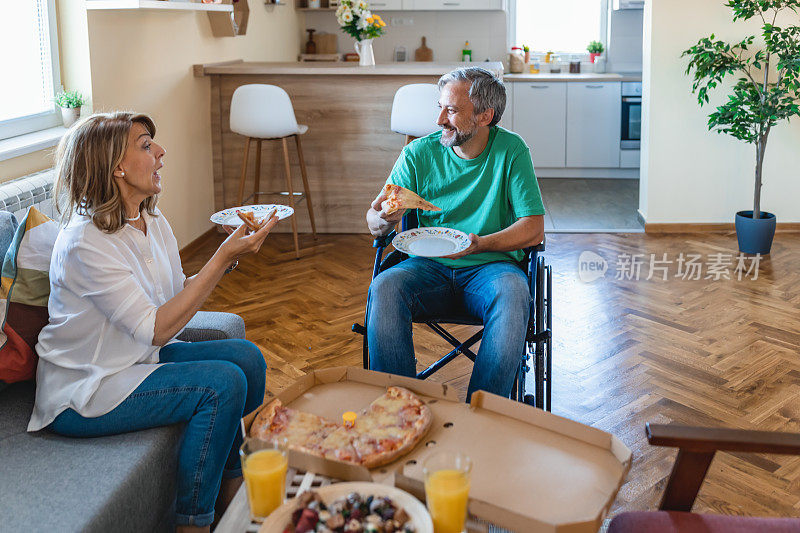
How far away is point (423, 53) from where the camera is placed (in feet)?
26.0

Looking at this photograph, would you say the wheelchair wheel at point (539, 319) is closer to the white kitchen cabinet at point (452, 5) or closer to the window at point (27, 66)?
the window at point (27, 66)

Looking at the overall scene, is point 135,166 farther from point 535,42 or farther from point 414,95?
point 535,42

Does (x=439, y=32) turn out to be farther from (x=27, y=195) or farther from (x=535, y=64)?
(x=27, y=195)

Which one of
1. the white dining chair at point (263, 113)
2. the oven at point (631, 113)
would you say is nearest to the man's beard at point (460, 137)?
the white dining chair at point (263, 113)

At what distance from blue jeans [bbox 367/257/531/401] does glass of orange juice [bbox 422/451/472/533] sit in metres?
0.96

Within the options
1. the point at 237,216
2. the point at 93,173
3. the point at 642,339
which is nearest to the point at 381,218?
the point at 237,216

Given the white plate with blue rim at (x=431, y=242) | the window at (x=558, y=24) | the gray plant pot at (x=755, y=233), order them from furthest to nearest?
the window at (x=558, y=24) → the gray plant pot at (x=755, y=233) → the white plate with blue rim at (x=431, y=242)

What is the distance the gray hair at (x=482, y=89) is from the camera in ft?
8.73

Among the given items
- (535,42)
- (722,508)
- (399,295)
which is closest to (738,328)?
(722,508)

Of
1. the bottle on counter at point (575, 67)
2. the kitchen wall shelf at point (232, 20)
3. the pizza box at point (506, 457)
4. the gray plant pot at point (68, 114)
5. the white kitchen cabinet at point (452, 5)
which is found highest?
the white kitchen cabinet at point (452, 5)

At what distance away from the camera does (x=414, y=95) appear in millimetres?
4820

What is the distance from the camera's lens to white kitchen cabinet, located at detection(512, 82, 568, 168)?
7.32 m

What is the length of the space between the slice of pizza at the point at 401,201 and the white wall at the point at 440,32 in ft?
18.4

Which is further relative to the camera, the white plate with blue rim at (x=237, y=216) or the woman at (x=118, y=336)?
the white plate with blue rim at (x=237, y=216)
